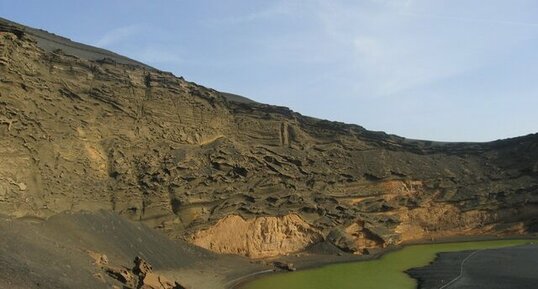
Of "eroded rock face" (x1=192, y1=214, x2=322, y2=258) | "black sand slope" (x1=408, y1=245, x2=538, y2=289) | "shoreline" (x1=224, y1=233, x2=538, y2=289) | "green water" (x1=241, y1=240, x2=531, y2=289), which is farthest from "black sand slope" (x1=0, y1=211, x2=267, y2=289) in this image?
"black sand slope" (x1=408, y1=245, x2=538, y2=289)

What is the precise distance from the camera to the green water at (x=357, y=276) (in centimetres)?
2092

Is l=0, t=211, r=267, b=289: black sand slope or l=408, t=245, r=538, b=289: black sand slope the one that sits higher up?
l=0, t=211, r=267, b=289: black sand slope

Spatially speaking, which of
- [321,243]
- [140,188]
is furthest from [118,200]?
[321,243]

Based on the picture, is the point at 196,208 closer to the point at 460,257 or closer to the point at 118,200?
the point at 118,200

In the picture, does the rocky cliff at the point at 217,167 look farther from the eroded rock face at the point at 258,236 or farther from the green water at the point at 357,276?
the green water at the point at 357,276

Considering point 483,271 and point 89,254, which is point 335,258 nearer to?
point 483,271

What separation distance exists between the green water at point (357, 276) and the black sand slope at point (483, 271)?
997mm

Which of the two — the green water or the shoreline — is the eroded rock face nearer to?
the shoreline

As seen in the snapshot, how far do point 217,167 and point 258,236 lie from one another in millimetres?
4760

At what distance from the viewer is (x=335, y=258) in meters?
28.7

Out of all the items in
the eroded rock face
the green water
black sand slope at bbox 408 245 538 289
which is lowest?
the green water

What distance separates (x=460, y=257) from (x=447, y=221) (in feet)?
47.4

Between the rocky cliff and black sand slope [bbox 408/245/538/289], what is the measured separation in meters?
6.66

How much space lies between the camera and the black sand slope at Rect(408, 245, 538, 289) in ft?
62.0
